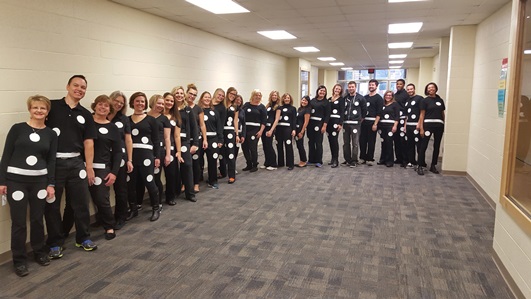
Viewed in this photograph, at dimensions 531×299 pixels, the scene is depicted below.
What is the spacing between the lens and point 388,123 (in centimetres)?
757

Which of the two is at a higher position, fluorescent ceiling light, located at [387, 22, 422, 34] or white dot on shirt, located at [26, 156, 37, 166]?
fluorescent ceiling light, located at [387, 22, 422, 34]

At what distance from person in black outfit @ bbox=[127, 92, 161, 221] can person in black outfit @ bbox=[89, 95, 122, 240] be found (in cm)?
41

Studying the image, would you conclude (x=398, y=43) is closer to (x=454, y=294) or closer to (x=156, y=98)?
(x=156, y=98)

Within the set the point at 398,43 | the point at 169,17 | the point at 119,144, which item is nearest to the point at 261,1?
the point at 169,17

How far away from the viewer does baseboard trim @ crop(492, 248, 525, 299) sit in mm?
2770

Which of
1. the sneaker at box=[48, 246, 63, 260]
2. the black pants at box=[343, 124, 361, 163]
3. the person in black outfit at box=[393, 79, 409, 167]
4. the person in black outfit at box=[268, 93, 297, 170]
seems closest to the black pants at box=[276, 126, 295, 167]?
the person in black outfit at box=[268, 93, 297, 170]

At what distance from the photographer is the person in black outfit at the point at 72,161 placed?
348cm

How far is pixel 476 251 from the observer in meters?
3.62

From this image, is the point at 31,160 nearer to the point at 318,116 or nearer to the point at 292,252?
the point at 292,252

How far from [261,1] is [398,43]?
5479mm

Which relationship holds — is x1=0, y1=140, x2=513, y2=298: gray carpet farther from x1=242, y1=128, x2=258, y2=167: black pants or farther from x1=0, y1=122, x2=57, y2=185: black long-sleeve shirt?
x1=242, y1=128, x2=258, y2=167: black pants

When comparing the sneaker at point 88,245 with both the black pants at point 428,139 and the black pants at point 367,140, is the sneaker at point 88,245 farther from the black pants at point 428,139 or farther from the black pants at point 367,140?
the black pants at point 367,140

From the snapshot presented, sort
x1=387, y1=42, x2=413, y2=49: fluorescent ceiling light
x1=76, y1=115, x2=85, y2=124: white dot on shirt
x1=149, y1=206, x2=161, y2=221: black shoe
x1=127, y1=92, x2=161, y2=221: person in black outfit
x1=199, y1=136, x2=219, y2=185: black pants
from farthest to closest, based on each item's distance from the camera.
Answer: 1. x1=387, y1=42, x2=413, y2=49: fluorescent ceiling light
2. x1=199, y1=136, x2=219, y2=185: black pants
3. x1=149, y1=206, x2=161, y2=221: black shoe
4. x1=127, y1=92, x2=161, y2=221: person in black outfit
5. x1=76, y1=115, x2=85, y2=124: white dot on shirt

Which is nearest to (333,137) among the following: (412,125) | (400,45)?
(412,125)
